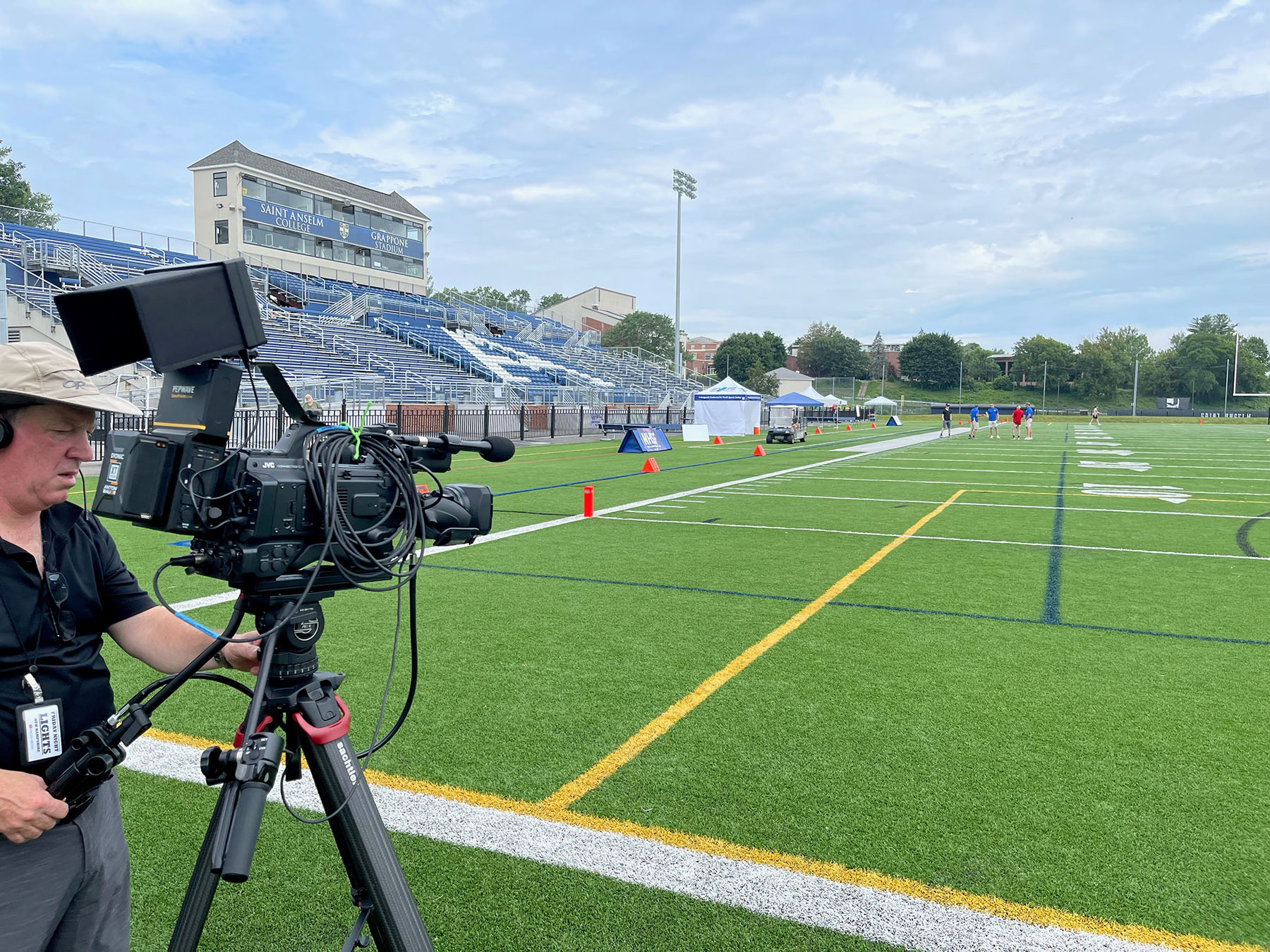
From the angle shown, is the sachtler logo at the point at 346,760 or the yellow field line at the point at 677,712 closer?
the sachtler logo at the point at 346,760

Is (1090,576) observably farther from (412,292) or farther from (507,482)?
(412,292)

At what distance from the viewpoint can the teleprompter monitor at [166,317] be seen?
163cm

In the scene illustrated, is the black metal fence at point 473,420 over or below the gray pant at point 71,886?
over

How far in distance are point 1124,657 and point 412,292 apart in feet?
180

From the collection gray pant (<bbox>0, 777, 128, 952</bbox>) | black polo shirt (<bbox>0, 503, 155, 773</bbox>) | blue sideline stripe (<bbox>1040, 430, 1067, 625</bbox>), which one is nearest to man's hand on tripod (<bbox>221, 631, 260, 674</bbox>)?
black polo shirt (<bbox>0, 503, 155, 773</bbox>)

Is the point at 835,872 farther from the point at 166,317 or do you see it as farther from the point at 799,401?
the point at 799,401

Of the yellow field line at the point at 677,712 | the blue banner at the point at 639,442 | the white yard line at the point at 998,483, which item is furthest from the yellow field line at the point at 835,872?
the blue banner at the point at 639,442

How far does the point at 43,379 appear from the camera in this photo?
1.70 m

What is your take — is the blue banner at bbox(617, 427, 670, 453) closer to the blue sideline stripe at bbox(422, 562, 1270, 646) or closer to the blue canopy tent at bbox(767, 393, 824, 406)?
the blue sideline stripe at bbox(422, 562, 1270, 646)

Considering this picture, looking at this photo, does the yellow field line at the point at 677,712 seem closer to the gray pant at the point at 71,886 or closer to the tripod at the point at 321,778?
the tripod at the point at 321,778

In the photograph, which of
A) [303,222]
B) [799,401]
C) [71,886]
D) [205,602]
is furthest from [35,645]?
[303,222]

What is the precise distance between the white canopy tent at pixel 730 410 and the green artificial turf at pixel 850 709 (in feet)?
84.4

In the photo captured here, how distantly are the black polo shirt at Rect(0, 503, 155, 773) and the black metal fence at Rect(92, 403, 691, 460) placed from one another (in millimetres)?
16412

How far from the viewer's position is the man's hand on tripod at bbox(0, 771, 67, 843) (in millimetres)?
1571
